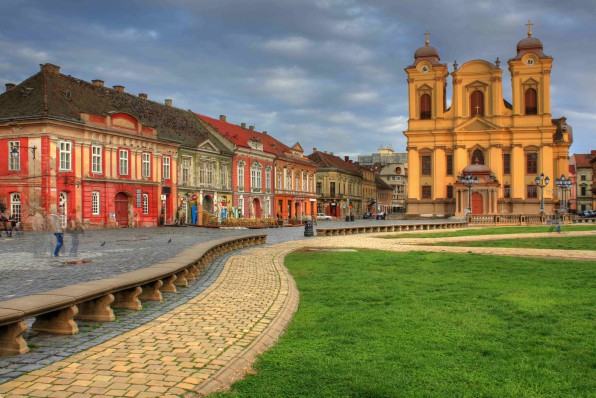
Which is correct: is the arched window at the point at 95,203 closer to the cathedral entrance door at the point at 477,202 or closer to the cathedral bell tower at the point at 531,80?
the cathedral entrance door at the point at 477,202

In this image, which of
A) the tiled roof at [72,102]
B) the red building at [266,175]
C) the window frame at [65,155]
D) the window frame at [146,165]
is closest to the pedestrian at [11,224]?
the window frame at [65,155]

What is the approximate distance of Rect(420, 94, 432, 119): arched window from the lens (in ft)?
239

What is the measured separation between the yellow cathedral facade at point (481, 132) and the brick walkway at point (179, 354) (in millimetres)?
60873

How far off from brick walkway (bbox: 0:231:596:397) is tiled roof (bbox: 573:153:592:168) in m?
128

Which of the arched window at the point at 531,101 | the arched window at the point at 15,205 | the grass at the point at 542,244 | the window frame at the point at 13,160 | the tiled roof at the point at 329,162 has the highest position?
the arched window at the point at 531,101

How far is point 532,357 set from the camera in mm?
5770

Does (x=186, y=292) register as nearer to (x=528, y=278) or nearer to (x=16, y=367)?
(x=16, y=367)

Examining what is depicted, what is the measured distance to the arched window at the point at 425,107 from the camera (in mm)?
72812

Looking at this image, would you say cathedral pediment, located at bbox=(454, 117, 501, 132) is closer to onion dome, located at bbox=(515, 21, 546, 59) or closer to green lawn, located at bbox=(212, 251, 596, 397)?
onion dome, located at bbox=(515, 21, 546, 59)

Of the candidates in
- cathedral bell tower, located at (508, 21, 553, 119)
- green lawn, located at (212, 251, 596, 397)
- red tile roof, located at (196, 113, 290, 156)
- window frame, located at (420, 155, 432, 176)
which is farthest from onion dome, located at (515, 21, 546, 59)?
green lawn, located at (212, 251, 596, 397)

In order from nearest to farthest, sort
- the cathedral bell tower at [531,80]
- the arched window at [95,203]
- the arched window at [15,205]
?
the arched window at [15,205] → the arched window at [95,203] → the cathedral bell tower at [531,80]

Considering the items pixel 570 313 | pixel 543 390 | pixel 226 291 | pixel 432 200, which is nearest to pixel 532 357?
pixel 543 390

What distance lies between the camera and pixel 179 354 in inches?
238

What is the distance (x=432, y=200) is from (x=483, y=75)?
1676cm
